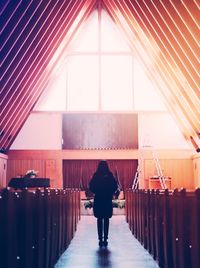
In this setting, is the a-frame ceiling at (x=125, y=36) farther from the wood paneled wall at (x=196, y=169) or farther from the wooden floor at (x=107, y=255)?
the wooden floor at (x=107, y=255)

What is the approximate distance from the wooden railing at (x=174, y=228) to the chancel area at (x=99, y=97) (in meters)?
2.25

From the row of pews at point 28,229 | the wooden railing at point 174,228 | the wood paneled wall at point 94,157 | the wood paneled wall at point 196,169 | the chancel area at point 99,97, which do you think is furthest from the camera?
the wood paneled wall at point 94,157

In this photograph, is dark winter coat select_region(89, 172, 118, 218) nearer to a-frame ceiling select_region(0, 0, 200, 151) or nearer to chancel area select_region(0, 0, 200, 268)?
chancel area select_region(0, 0, 200, 268)

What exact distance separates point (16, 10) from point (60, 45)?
17.1 feet

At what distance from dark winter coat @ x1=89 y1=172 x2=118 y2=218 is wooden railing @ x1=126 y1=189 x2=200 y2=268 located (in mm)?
1115

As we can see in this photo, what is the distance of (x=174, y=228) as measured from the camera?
153 inches

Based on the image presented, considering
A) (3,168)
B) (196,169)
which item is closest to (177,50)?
Result: (196,169)

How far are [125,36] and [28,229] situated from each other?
15.7 meters

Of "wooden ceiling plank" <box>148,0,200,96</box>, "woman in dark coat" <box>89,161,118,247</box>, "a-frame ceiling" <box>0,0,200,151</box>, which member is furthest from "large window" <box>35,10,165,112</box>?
"woman in dark coat" <box>89,161,118,247</box>

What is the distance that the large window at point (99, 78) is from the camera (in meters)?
18.6

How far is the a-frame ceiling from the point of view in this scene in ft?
36.0

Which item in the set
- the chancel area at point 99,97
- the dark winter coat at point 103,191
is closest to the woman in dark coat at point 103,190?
the dark winter coat at point 103,191

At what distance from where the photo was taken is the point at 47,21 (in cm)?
1288

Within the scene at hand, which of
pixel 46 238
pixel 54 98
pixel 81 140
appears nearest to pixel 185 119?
pixel 81 140
